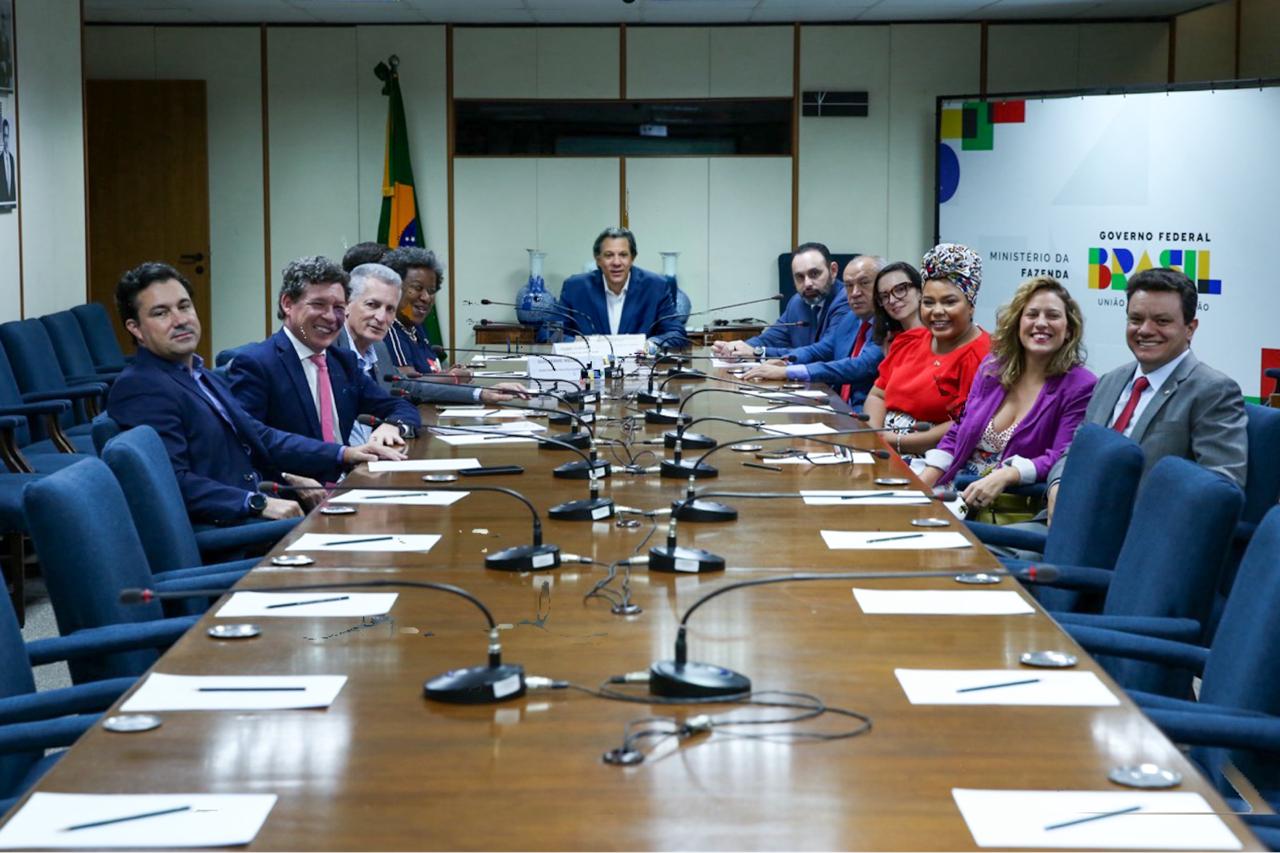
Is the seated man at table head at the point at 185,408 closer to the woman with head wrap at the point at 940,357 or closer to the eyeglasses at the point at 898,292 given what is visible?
the woman with head wrap at the point at 940,357

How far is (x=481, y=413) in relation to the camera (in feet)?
19.5

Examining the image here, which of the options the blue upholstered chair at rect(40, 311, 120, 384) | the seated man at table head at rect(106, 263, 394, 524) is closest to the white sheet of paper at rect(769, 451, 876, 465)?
the seated man at table head at rect(106, 263, 394, 524)

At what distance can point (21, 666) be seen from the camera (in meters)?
2.65

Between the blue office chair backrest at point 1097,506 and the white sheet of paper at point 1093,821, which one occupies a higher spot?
the blue office chair backrest at point 1097,506

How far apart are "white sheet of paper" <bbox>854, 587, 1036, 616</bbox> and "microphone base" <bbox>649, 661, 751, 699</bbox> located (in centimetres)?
57

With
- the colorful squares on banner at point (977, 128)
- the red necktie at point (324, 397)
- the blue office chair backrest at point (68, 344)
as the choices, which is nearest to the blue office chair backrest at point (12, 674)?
the red necktie at point (324, 397)

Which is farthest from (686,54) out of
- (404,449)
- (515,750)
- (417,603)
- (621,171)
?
(515,750)

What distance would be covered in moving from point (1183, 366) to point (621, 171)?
7503 millimetres

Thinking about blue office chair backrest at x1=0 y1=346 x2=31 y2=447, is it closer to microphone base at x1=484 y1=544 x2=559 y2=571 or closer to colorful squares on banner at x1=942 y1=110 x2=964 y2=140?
microphone base at x1=484 y1=544 x2=559 y2=571

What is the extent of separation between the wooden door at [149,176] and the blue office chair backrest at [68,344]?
3329 mm

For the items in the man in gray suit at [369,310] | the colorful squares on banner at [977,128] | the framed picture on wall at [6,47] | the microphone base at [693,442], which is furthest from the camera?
the colorful squares on banner at [977,128]

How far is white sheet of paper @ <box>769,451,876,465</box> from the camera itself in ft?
14.9

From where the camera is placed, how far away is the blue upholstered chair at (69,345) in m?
7.97

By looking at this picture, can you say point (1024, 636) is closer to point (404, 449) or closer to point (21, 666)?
point (21, 666)
